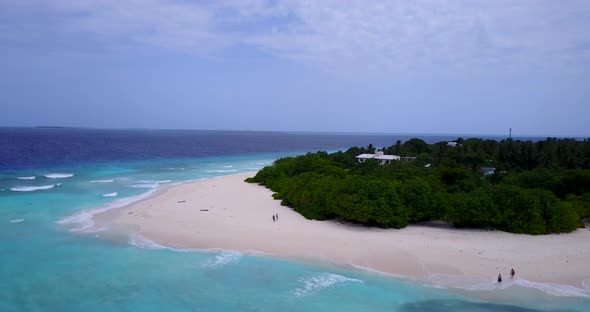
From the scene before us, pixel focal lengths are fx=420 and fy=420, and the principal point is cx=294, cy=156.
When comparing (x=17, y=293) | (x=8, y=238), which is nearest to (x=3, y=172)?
(x=8, y=238)

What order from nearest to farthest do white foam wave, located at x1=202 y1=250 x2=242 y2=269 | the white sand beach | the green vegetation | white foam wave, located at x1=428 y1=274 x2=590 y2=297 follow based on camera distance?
white foam wave, located at x1=428 y1=274 x2=590 y2=297 → the white sand beach → white foam wave, located at x1=202 y1=250 x2=242 y2=269 → the green vegetation

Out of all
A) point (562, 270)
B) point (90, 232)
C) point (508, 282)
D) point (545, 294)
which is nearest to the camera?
point (545, 294)

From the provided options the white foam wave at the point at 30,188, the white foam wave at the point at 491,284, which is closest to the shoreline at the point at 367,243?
the white foam wave at the point at 491,284

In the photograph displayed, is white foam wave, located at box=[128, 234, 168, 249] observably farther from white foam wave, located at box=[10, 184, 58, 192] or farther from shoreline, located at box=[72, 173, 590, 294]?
white foam wave, located at box=[10, 184, 58, 192]

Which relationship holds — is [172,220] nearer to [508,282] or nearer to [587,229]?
[508,282]

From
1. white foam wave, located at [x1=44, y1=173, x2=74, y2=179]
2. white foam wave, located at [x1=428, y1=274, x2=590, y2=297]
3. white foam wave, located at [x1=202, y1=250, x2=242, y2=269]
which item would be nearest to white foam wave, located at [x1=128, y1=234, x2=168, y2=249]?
white foam wave, located at [x1=202, y1=250, x2=242, y2=269]

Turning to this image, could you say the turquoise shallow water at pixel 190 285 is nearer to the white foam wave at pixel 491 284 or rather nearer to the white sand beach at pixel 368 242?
the white foam wave at pixel 491 284
